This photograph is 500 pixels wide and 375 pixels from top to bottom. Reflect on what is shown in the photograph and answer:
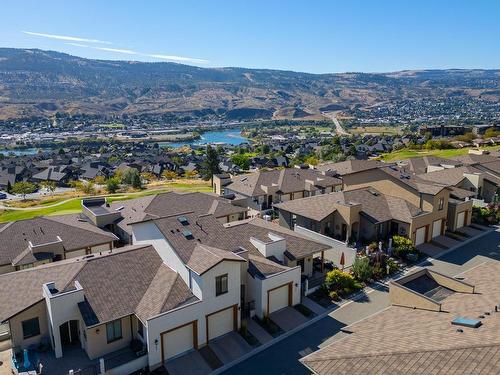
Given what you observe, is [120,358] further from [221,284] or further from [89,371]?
[221,284]

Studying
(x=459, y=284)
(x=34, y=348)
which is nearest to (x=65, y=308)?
(x=34, y=348)

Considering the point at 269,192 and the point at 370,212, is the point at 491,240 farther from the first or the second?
the point at 269,192

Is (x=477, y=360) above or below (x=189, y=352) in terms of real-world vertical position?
above

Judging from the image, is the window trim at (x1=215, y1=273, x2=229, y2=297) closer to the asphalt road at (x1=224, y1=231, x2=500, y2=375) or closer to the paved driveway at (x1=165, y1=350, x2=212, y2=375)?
the paved driveway at (x1=165, y1=350, x2=212, y2=375)

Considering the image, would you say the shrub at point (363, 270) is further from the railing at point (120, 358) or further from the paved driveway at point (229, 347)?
the railing at point (120, 358)

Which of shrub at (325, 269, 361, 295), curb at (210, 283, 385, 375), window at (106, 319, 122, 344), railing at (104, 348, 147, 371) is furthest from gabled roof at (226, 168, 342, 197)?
railing at (104, 348, 147, 371)

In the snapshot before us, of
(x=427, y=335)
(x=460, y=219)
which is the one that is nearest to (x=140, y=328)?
(x=427, y=335)
